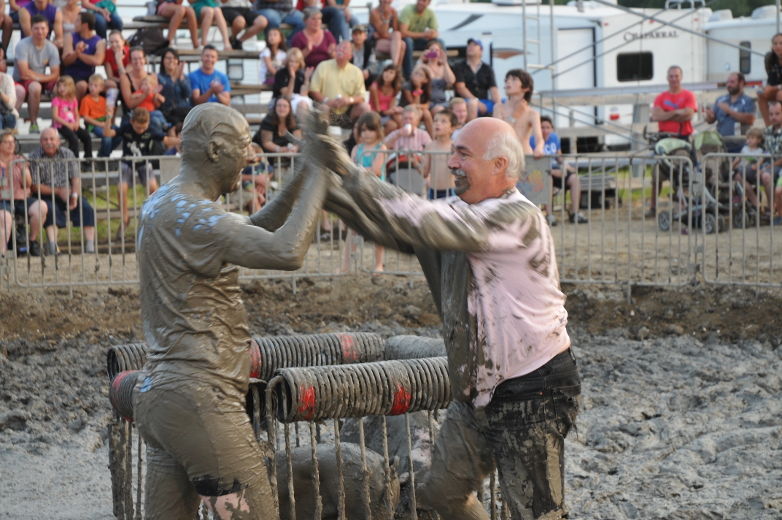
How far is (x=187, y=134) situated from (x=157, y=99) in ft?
29.5

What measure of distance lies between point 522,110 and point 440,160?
3.62 ft

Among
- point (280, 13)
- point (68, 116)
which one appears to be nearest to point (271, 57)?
point (280, 13)

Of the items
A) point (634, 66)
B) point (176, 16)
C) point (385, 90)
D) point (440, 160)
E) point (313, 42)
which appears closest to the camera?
point (440, 160)

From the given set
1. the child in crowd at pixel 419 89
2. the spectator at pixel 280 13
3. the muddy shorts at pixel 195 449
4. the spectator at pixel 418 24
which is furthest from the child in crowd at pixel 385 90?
the muddy shorts at pixel 195 449

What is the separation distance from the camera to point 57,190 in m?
10.8

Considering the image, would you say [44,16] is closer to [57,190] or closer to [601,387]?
[57,190]

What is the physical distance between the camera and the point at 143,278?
417 centimetres

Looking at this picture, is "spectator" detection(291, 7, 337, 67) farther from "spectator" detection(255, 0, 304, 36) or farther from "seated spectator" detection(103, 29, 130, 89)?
"seated spectator" detection(103, 29, 130, 89)

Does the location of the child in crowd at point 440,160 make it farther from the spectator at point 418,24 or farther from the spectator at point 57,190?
the spectator at point 418,24

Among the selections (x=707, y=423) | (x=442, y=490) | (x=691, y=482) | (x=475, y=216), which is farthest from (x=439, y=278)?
(x=707, y=423)

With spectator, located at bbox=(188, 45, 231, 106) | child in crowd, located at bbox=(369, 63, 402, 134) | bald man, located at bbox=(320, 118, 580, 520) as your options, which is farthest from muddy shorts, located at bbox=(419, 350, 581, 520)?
child in crowd, located at bbox=(369, 63, 402, 134)

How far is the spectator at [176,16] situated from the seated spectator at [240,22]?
720mm

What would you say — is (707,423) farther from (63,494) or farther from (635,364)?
(63,494)

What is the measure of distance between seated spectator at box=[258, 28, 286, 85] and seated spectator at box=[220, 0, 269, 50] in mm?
469
